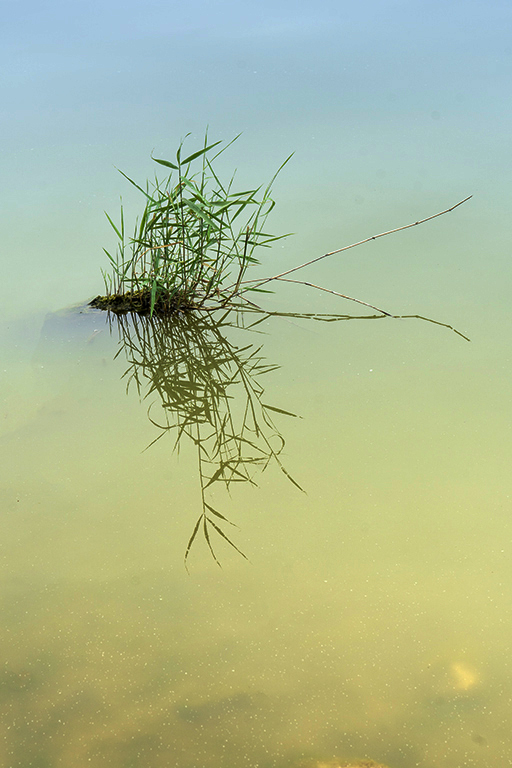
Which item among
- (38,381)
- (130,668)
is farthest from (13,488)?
(130,668)

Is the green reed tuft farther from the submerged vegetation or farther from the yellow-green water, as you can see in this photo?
the yellow-green water

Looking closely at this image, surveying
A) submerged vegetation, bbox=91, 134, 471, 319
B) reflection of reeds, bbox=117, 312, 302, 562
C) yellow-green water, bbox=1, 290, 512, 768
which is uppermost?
submerged vegetation, bbox=91, 134, 471, 319

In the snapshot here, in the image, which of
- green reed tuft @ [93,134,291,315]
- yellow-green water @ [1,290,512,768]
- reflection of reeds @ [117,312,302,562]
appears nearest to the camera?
yellow-green water @ [1,290,512,768]

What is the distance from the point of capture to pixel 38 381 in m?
2.10

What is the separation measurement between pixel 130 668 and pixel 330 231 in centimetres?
190

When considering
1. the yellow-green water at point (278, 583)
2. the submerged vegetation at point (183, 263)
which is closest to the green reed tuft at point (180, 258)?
the submerged vegetation at point (183, 263)

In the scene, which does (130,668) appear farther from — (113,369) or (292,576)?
(113,369)

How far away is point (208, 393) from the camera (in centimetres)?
207

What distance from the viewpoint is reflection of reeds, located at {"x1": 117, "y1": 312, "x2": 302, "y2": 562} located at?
69.3 inches

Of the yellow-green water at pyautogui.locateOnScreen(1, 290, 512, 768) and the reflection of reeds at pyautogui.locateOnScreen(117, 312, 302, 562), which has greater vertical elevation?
the reflection of reeds at pyautogui.locateOnScreen(117, 312, 302, 562)

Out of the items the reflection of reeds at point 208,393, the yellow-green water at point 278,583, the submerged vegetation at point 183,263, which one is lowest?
the yellow-green water at point 278,583

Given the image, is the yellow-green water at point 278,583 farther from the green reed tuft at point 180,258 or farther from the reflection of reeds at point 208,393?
the green reed tuft at point 180,258

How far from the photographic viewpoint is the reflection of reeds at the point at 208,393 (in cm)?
176

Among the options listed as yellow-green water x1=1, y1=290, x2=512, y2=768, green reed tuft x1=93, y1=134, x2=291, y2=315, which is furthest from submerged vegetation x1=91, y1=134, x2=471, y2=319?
yellow-green water x1=1, y1=290, x2=512, y2=768
